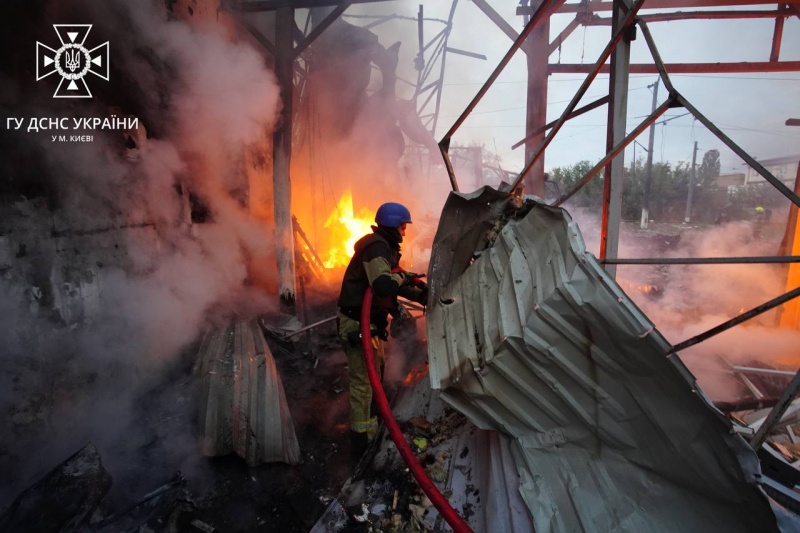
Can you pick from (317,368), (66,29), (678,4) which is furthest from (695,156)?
(66,29)

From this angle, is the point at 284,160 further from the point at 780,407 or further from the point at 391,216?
the point at 780,407

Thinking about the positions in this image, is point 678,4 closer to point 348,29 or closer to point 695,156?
point 348,29

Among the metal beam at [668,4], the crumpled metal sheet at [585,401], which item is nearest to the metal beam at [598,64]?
the crumpled metal sheet at [585,401]

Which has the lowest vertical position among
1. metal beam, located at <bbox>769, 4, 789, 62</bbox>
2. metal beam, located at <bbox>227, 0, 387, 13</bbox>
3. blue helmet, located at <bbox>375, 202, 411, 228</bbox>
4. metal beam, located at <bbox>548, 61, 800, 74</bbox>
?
blue helmet, located at <bbox>375, 202, 411, 228</bbox>

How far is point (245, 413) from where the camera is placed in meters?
3.21

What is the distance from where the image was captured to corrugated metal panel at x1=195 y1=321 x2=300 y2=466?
317 centimetres

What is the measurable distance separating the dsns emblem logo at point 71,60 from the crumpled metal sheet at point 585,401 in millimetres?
3738

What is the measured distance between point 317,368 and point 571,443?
3899 mm

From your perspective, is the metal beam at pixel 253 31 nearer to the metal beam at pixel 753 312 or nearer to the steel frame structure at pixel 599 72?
the steel frame structure at pixel 599 72

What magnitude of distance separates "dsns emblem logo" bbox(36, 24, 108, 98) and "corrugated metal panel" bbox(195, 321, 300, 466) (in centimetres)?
264

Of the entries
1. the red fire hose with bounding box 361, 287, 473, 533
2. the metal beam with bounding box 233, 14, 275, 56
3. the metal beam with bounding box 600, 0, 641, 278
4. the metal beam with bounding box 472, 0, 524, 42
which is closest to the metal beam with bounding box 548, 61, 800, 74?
the metal beam with bounding box 472, 0, 524, 42

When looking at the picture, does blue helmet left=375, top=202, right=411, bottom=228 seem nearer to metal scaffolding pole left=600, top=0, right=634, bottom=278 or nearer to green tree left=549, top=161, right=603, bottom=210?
metal scaffolding pole left=600, top=0, right=634, bottom=278

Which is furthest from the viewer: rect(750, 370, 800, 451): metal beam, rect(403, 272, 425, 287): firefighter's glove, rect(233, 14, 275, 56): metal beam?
rect(233, 14, 275, 56): metal beam

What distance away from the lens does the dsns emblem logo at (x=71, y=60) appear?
3.01 m
